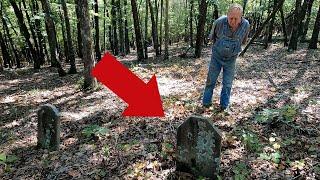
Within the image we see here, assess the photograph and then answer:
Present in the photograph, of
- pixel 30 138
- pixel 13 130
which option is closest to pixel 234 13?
pixel 30 138

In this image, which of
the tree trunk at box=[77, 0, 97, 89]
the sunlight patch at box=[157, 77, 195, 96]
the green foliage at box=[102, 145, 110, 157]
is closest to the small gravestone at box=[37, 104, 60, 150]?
the green foliage at box=[102, 145, 110, 157]

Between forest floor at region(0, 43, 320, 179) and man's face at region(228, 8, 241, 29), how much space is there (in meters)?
1.93

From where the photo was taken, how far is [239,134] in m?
6.20

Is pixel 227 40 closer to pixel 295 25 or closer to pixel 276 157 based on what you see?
pixel 276 157

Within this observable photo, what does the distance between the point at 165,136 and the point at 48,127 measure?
2.27 m

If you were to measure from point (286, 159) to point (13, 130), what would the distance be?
6.38 metres

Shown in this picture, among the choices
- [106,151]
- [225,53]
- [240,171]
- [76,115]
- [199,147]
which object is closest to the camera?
[199,147]

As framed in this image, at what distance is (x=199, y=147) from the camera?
477cm

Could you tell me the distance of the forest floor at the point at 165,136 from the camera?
5.20 metres

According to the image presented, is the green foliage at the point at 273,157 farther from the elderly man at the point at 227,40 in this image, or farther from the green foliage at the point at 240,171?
the elderly man at the point at 227,40

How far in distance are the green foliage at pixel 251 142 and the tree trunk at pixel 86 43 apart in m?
7.19

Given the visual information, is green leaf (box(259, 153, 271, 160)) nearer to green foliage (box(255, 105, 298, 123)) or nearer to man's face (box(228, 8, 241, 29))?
green foliage (box(255, 105, 298, 123))

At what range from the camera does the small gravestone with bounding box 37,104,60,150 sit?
588cm

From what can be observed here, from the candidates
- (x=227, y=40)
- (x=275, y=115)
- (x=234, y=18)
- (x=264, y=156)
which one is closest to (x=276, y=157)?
(x=264, y=156)
